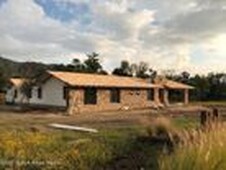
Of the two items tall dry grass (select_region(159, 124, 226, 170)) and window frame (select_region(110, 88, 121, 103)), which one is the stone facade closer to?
window frame (select_region(110, 88, 121, 103))

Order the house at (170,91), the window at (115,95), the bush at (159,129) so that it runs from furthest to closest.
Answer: the house at (170,91) < the window at (115,95) < the bush at (159,129)

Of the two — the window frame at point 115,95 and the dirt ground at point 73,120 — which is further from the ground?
the window frame at point 115,95

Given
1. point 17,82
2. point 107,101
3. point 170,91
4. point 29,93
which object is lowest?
point 107,101

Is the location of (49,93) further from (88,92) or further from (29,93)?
(29,93)

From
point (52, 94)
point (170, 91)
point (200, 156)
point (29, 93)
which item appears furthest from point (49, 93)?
point (200, 156)

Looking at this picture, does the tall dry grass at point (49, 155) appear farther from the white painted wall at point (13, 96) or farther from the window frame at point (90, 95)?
the white painted wall at point (13, 96)

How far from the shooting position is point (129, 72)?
7212 centimetres

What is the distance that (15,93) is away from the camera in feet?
186

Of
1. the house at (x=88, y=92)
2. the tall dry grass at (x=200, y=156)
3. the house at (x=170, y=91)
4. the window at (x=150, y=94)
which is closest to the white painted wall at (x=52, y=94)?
the house at (x=88, y=92)

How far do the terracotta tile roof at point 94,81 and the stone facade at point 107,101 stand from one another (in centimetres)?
54

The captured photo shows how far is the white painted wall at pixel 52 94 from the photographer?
148 feet

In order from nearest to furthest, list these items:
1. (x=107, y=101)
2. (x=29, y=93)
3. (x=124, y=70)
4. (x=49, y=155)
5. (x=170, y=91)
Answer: (x=49, y=155) < (x=107, y=101) < (x=29, y=93) < (x=170, y=91) < (x=124, y=70)

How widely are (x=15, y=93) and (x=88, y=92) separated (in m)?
14.0

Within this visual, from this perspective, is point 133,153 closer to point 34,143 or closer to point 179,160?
point 34,143
